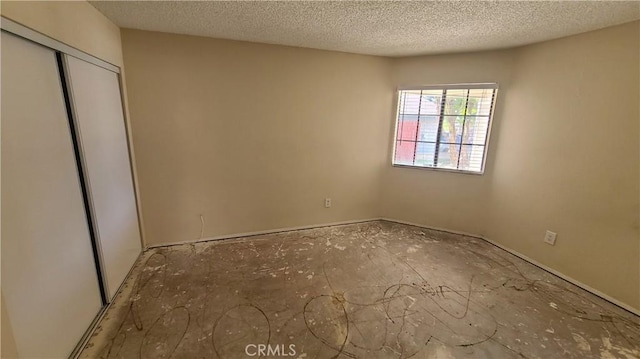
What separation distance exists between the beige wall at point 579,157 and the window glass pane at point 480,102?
20cm

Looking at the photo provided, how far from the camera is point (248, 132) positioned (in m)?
2.91

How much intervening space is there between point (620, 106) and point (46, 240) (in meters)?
4.02

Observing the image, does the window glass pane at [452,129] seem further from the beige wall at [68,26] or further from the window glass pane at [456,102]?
the beige wall at [68,26]

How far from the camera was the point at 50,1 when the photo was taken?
141cm

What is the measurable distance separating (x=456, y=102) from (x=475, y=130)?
42cm

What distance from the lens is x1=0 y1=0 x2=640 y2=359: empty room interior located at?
60.1 inches

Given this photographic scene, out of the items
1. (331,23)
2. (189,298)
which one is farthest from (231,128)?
(189,298)

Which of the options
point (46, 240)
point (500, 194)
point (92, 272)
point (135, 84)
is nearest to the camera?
→ point (46, 240)

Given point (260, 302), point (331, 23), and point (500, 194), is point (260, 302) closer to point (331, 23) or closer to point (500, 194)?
point (331, 23)

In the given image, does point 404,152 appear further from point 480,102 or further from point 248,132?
point 248,132

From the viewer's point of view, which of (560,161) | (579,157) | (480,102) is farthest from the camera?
(480,102)

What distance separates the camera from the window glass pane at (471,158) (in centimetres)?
317

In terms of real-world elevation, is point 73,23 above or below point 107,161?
above

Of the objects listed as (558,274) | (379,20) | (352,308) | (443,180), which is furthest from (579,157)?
(352,308)
